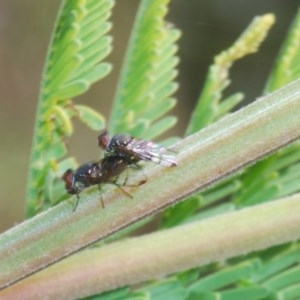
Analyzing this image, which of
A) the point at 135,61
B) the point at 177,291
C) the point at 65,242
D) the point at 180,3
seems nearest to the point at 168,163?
the point at 65,242

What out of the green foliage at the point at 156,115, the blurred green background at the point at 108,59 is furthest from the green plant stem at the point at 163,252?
the blurred green background at the point at 108,59

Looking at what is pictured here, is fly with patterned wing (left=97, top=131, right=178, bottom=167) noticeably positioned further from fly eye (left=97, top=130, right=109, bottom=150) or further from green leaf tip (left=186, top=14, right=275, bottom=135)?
green leaf tip (left=186, top=14, right=275, bottom=135)

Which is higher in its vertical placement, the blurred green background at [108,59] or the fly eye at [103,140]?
the blurred green background at [108,59]

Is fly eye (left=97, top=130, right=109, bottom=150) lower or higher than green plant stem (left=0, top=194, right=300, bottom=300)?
higher

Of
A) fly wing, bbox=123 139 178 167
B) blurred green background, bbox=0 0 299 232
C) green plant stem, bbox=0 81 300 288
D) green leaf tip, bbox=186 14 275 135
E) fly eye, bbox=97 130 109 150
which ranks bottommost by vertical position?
green plant stem, bbox=0 81 300 288

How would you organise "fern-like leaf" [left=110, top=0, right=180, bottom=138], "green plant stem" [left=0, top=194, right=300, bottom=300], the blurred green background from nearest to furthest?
"green plant stem" [left=0, top=194, right=300, bottom=300], "fern-like leaf" [left=110, top=0, right=180, bottom=138], the blurred green background

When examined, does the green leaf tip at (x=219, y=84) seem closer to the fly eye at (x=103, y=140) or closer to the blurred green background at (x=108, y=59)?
the fly eye at (x=103, y=140)

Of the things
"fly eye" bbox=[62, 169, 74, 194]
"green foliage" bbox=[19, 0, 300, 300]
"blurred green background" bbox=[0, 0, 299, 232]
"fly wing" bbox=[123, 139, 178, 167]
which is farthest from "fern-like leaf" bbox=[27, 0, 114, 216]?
"blurred green background" bbox=[0, 0, 299, 232]
